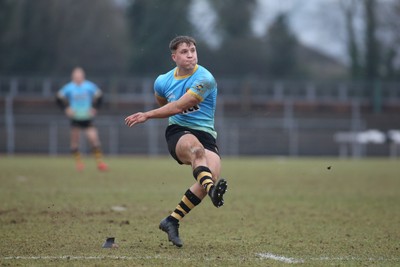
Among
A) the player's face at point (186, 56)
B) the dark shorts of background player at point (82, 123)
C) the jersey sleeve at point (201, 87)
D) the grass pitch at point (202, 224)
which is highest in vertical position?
the player's face at point (186, 56)

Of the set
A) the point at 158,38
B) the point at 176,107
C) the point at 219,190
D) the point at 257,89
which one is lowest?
the point at 219,190

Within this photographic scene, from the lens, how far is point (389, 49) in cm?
5197

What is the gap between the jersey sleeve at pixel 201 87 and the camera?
757cm

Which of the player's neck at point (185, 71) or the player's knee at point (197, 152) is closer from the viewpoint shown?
the player's knee at point (197, 152)

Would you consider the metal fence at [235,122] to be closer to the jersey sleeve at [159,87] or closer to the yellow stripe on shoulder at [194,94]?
the jersey sleeve at [159,87]

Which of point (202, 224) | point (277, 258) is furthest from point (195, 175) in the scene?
point (202, 224)

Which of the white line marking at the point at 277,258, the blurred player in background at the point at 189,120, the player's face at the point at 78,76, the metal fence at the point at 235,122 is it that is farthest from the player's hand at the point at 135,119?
the metal fence at the point at 235,122

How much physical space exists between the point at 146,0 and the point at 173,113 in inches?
1704

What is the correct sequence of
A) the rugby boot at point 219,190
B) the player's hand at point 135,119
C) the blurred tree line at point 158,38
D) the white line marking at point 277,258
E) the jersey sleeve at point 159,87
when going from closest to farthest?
the white line marking at point 277,258, the rugby boot at point 219,190, the player's hand at point 135,119, the jersey sleeve at point 159,87, the blurred tree line at point 158,38

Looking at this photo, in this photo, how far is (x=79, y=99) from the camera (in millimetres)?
20578

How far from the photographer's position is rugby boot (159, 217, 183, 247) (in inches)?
293

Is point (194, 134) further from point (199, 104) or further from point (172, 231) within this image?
point (172, 231)

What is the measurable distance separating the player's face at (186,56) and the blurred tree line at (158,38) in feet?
125

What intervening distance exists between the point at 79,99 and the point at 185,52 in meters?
13.1
